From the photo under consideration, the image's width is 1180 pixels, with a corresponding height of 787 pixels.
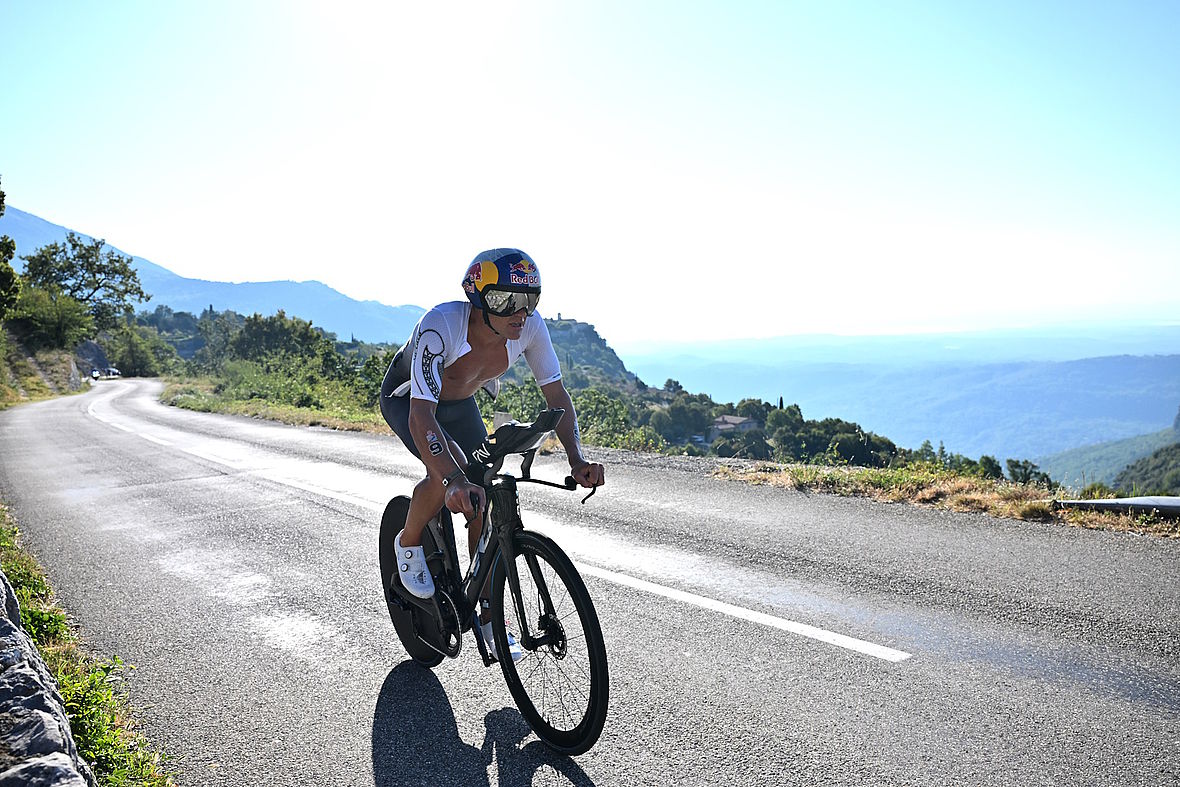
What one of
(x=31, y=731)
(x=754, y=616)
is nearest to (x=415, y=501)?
(x=31, y=731)

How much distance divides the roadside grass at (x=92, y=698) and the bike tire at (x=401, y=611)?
1.18 metres

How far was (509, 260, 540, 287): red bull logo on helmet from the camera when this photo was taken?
3.08m

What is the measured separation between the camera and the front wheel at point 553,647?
2.79m

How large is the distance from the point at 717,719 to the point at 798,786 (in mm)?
547

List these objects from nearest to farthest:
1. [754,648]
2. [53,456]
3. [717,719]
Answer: [717,719] < [754,648] < [53,456]

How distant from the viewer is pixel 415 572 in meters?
3.47

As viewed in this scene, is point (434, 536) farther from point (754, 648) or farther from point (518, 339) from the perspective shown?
point (754, 648)

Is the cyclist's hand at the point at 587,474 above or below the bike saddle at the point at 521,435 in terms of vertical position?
below

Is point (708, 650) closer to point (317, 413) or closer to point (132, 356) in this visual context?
point (317, 413)

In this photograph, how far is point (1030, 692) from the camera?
10.8 ft

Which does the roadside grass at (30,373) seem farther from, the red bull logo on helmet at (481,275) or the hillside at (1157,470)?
the hillside at (1157,470)

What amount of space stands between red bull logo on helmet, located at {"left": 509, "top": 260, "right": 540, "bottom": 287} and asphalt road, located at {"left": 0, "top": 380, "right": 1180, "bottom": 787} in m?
1.91

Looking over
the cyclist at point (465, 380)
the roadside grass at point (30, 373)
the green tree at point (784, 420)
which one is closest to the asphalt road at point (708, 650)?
the cyclist at point (465, 380)

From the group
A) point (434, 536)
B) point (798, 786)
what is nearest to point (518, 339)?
point (434, 536)
